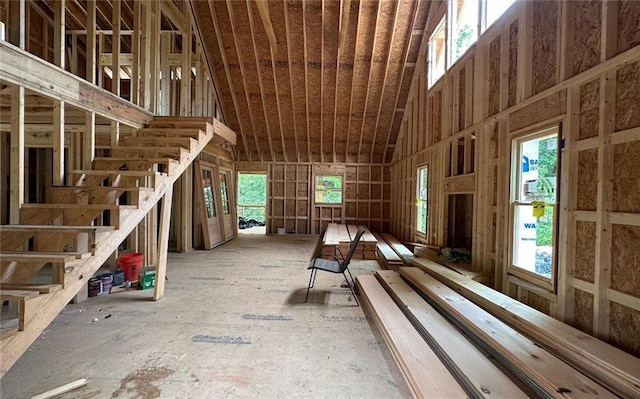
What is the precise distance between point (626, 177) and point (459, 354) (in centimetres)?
190

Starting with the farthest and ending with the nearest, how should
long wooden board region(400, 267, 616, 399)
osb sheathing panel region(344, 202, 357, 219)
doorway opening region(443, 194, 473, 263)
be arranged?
osb sheathing panel region(344, 202, 357, 219) → doorway opening region(443, 194, 473, 263) → long wooden board region(400, 267, 616, 399)

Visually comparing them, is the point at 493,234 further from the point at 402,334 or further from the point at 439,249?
the point at 402,334

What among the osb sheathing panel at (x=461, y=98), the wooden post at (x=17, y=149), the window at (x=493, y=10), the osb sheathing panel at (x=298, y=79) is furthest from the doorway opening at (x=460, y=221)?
the wooden post at (x=17, y=149)

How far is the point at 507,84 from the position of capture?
148 inches

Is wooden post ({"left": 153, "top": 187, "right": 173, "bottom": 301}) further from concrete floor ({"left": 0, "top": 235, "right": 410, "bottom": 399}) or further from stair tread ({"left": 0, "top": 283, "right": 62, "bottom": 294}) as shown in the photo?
stair tread ({"left": 0, "top": 283, "right": 62, "bottom": 294})

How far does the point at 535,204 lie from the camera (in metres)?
3.23

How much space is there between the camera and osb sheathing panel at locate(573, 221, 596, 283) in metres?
2.53

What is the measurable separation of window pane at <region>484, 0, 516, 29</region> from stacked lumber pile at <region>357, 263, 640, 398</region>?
369 centimetres

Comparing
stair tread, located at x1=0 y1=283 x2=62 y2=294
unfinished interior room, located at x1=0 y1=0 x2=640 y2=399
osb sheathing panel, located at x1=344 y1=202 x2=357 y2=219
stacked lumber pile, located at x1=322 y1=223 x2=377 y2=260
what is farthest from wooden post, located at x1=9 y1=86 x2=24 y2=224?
osb sheathing panel, located at x1=344 y1=202 x2=357 y2=219

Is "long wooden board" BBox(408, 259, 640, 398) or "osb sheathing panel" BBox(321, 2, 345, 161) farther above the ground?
"osb sheathing panel" BBox(321, 2, 345, 161)

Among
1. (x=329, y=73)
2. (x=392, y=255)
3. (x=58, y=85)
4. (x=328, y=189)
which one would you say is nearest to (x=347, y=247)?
(x=392, y=255)

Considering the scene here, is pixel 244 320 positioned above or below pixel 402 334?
below

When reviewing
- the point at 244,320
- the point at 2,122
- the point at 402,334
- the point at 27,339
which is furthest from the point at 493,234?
the point at 2,122

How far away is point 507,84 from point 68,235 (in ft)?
17.1
